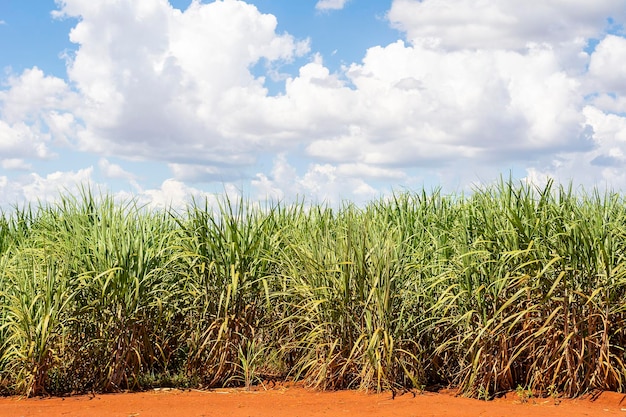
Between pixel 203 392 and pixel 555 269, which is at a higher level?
pixel 555 269

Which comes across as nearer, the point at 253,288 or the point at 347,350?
the point at 347,350

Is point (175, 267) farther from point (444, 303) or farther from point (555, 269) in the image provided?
point (555, 269)

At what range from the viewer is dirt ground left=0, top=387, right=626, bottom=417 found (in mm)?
5695

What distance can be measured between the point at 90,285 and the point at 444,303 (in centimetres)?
328

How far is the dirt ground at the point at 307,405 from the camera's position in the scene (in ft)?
18.7

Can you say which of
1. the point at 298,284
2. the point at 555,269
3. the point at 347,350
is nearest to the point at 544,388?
the point at 555,269

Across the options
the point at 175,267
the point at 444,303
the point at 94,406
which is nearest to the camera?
the point at 94,406

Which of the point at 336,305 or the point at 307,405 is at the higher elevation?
the point at 336,305

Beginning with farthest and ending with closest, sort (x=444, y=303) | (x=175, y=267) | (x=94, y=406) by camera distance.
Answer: (x=175, y=267) → (x=444, y=303) → (x=94, y=406)

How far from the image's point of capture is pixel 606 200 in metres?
6.76

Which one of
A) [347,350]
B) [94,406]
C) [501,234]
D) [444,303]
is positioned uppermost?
[501,234]

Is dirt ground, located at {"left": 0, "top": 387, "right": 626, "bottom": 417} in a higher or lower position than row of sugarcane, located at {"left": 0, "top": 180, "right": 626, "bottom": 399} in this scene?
lower

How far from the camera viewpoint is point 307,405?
233 inches

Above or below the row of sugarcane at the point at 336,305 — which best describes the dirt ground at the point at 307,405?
below
